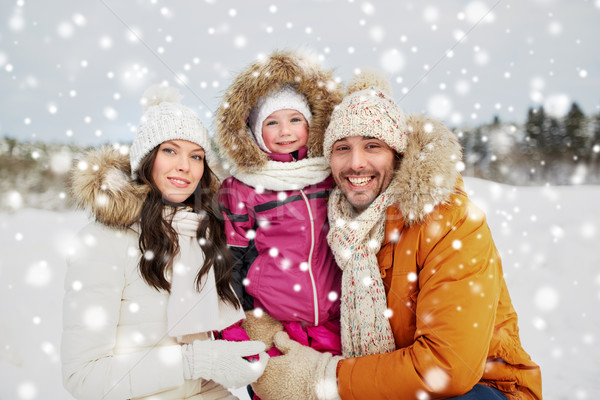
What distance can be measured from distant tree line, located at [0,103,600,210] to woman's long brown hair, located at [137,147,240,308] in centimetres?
556

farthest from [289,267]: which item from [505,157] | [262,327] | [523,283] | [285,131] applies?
[505,157]

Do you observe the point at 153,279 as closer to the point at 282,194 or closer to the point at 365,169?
the point at 282,194

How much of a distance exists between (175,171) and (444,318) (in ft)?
5.36

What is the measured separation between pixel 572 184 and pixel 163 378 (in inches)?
298

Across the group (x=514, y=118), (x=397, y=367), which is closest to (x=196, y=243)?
(x=397, y=367)

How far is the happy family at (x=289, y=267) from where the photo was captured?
1.76 meters

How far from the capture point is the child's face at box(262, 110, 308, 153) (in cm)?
254

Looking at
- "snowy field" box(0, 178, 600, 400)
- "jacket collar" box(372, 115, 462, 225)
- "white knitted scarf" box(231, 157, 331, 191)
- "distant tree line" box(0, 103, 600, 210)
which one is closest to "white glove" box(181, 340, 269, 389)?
"white knitted scarf" box(231, 157, 331, 191)

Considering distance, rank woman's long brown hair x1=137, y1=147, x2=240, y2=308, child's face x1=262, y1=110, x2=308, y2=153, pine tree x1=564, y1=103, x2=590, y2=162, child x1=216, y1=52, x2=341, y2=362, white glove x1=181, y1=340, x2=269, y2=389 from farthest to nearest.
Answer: pine tree x1=564, y1=103, x2=590, y2=162
child's face x1=262, y1=110, x2=308, y2=153
child x1=216, y1=52, x2=341, y2=362
woman's long brown hair x1=137, y1=147, x2=240, y2=308
white glove x1=181, y1=340, x2=269, y2=389

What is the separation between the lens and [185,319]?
1.95 meters

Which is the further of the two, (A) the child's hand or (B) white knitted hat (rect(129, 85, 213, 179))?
(A) the child's hand

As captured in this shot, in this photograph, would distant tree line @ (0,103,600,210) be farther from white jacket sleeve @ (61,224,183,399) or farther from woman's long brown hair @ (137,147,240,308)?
white jacket sleeve @ (61,224,183,399)

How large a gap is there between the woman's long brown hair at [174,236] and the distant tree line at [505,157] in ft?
18.2

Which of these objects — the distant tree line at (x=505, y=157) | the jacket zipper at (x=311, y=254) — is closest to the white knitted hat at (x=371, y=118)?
the jacket zipper at (x=311, y=254)
